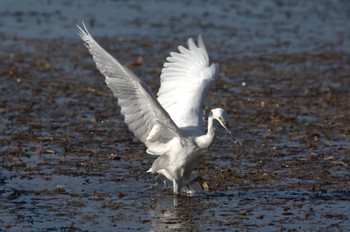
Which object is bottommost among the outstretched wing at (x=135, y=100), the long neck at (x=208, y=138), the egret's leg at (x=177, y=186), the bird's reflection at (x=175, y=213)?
the bird's reflection at (x=175, y=213)

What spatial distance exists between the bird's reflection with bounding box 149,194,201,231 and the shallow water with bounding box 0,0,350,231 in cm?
2

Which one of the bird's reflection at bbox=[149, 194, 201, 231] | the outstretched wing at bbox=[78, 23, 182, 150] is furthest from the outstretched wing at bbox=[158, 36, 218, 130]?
the bird's reflection at bbox=[149, 194, 201, 231]

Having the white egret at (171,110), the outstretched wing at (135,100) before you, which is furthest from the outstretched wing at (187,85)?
the outstretched wing at (135,100)

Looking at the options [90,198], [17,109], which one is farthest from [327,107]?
[90,198]

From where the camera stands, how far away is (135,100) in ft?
30.4

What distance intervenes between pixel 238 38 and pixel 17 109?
25.5 feet

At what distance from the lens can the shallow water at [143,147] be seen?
8.91 meters

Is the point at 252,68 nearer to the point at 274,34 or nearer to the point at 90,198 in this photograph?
the point at 274,34

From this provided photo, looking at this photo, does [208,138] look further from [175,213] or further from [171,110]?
[171,110]

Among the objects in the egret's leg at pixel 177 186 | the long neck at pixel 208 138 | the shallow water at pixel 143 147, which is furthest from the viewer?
the egret's leg at pixel 177 186

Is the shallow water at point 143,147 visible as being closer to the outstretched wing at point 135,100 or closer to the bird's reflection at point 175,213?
the bird's reflection at point 175,213

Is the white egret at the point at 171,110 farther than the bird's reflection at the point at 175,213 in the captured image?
Yes

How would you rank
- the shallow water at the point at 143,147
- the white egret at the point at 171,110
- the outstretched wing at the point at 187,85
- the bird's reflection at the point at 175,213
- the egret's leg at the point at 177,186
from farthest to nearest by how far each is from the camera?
the outstretched wing at the point at 187,85
the egret's leg at the point at 177,186
the white egret at the point at 171,110
the shallow water at the point at 143,147
the bird's reflection at the point at 175,213

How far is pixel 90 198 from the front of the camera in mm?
9344
